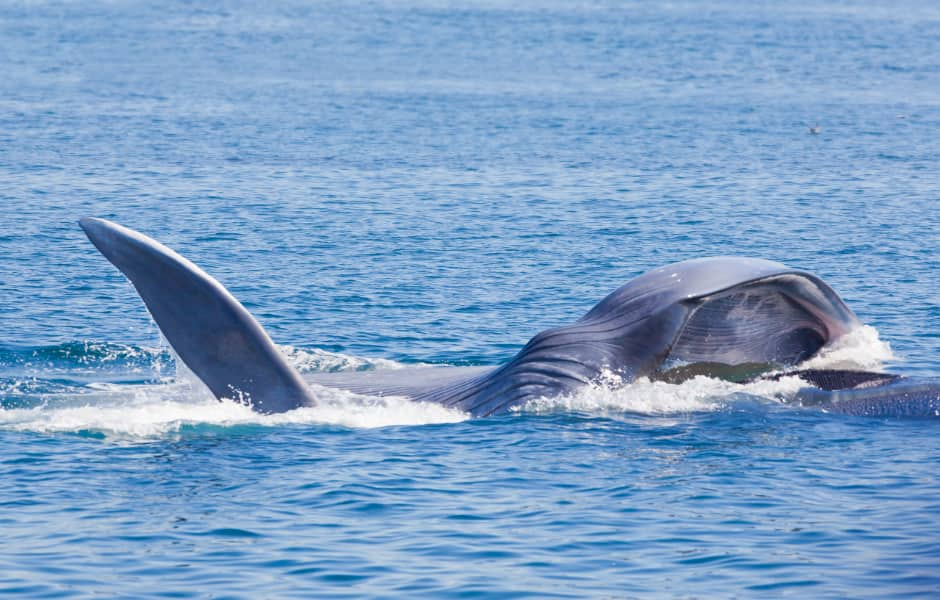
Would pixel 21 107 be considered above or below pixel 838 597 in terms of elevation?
above

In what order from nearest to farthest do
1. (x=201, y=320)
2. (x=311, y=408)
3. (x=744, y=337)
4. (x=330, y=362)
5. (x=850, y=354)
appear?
(x=201, y=320)
(x=744, y=337)
(x=311, y=408)
(x=850, y=354)
(x=330, y=362)

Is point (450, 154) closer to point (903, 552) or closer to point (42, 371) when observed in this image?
point (42, 371)

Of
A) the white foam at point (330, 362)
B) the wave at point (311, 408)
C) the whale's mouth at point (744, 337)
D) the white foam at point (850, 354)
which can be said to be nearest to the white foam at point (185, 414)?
the wave at point (311, 408)

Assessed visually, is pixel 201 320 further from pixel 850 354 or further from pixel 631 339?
pixel 850 354

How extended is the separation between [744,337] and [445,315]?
841 cm

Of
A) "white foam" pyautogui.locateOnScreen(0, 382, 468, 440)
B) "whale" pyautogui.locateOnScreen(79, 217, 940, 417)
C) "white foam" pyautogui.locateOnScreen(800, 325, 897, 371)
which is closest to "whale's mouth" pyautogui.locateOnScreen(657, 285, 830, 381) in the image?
"whale" pyautogui.locateOnScreen(79, 217, 940, 417)

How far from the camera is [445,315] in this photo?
26.7 metres

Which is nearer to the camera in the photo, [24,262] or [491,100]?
[24,262]

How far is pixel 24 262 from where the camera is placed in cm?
3055

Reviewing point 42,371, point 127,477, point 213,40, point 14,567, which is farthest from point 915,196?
point 213,40

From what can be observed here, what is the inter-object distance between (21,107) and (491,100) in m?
17.3

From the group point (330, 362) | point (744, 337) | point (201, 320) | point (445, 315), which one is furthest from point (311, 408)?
point (445, 315)

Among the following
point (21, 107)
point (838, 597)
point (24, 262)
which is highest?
point (21, 107)

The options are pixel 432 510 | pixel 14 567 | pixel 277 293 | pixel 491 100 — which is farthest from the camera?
pixel 491 100
